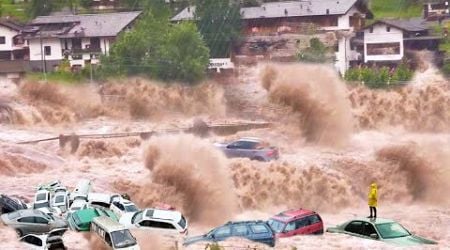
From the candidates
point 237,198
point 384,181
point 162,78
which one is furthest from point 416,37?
point 237,198

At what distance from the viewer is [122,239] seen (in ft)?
73.2

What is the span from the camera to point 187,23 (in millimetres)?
51719

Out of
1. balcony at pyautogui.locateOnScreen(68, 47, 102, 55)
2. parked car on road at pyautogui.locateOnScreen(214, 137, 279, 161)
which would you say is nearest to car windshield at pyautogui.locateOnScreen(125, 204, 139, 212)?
parked car on road at pyautogui.locateOnScreen(214, 137, 279, 161)

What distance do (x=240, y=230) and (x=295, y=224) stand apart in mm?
2017

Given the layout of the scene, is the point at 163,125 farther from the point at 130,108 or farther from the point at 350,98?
the point at 350,98

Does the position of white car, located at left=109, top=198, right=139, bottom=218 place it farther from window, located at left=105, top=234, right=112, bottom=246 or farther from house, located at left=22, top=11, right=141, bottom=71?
house, located at left=22, top=11, right=141, bottom=71

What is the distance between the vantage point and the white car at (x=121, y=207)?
85.4 ft

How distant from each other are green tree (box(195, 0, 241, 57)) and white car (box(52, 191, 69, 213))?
27331mm

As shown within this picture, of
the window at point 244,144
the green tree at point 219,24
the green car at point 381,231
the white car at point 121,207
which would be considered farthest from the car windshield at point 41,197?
the green tree at point 219,24

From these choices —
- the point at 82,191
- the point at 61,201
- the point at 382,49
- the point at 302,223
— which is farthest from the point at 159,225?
the point at 382,49

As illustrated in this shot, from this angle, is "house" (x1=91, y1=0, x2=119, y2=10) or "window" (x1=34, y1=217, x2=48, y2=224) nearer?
"window" (x1=34, y1=217, x2=48, y2=224)

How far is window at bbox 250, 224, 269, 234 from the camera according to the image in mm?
23359

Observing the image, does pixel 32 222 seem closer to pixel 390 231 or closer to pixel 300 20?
pixel 390 231

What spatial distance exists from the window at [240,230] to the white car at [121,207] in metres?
3.59
